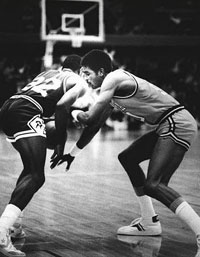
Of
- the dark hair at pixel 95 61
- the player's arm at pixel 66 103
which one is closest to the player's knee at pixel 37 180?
the player's arm at pixel 66 103

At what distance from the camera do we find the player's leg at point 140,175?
17.8ft

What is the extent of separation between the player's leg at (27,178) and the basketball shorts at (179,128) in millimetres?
973

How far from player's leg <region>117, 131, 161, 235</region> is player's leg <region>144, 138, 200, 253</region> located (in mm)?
366

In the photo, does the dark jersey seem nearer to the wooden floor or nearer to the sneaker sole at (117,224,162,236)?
the wooden floor

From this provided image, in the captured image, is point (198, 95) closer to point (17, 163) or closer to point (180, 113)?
point (17, 163)

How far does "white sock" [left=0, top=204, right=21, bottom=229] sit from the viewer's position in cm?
482

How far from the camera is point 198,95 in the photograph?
879 inches

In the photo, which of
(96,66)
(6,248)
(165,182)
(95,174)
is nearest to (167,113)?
(165,182)

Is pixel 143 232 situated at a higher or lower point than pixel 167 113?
lower

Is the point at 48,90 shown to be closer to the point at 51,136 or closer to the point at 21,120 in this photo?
the point at 21,120

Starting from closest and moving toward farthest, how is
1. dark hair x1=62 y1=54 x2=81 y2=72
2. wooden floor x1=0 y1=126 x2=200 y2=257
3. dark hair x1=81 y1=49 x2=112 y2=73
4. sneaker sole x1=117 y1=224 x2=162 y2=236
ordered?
wooden floor x1=0 y1=126 x2=200 y2=257 → dark hair x1=81 y1=49 x2=112 y2=73 → sneaker sole x1=117 y1=224 x2=162 y2=236 → dark hair x1=62 y1=54 x2=81 y2=72

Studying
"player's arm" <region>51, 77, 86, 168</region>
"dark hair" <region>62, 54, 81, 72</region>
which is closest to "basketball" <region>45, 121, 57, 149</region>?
"dark hair" <region>62, 54, 81, 72</region>

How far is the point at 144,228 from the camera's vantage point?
565 cm

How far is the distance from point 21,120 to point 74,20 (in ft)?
60.3
